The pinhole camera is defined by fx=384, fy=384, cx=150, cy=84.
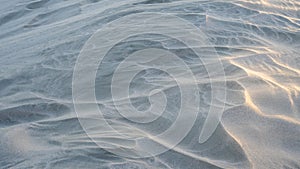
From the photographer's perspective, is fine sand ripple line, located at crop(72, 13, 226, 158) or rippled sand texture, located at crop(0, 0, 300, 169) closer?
rippled sand texture, located at crop(0, 0, 300, 169)

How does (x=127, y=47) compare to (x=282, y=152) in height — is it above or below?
above

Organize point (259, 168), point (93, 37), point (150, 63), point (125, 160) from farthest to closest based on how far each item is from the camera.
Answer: point (93, 37) < point (150, 63) < point (125, 160) < point (259, 168)

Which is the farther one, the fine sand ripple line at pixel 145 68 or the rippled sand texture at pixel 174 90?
the fine sand ripple line at pixel 145 68

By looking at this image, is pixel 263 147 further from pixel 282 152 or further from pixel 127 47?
pixel 127 47

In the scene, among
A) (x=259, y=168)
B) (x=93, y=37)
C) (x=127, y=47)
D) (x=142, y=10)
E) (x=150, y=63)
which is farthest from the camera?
(x=142, y=10)

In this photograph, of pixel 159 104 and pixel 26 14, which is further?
pixel 26 14

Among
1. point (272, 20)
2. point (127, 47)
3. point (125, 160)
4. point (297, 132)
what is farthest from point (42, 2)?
point (297, 132)

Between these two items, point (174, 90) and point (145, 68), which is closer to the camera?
point (174, 90)
